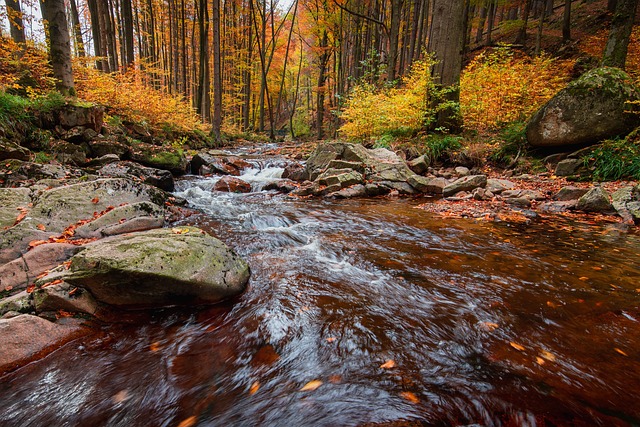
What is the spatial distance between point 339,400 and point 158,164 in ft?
29.9

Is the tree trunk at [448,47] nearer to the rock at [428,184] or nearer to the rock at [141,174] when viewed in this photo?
the rock at [428,184]

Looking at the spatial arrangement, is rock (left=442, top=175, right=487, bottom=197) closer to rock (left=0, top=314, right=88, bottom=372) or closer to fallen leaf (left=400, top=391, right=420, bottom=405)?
fallen leaf (left=400, top=391, right=420, bottom=405)

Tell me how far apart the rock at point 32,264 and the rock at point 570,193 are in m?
8.36

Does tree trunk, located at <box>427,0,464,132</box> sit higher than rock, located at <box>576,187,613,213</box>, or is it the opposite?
tree trunk, located at <box>427,0,464,132</box>

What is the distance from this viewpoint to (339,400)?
1817 mm

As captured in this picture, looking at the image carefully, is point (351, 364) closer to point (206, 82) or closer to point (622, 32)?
point (622, 32)

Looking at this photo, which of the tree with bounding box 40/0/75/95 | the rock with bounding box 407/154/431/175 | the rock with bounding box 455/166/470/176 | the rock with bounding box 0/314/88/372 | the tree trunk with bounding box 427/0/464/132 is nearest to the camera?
the rock with bounding box 0/314/88/372

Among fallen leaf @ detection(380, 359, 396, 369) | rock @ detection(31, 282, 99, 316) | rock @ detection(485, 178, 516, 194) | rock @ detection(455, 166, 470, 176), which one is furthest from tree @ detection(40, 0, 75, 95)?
rock @ detection(485, 178, 516, 194)

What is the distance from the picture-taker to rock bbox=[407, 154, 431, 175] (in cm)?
884

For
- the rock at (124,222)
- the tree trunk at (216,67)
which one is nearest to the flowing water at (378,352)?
the rock at (124,222)

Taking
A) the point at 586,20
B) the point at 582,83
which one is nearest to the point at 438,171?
the point at 582,83

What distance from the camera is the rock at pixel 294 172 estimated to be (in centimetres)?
980

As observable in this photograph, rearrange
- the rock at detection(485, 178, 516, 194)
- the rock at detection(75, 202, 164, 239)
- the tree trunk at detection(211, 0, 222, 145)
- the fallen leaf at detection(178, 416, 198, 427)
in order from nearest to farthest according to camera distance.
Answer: the fallen leaf at detection(178, 416, 198, 427), the rock at detection(75, 202, 164, 239), the rock at detection(485, 178, 516, 194), the tree trunk at detection(211, 0, 222, 145)

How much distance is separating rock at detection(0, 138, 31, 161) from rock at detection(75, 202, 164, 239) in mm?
3405
